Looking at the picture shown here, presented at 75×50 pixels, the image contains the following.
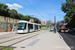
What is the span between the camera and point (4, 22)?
90.6 ft

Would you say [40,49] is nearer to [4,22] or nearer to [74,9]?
[74,9]

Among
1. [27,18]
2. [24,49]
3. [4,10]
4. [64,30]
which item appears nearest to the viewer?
[24,49]

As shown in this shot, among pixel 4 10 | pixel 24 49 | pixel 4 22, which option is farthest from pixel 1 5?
pixel 24 49

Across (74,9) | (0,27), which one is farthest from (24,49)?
(0,27)

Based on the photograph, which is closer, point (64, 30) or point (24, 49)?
point (24, 49)

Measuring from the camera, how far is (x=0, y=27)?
25.5 meters

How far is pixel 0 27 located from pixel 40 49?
21565 millimetres

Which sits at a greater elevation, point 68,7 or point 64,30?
point 68,7

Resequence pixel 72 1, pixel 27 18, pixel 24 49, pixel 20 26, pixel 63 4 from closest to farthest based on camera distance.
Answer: pixel 24 49 < pixel 20 26 < pixel 72 1 < pixel 63 4 < pixel 27 18

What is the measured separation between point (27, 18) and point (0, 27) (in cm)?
4489

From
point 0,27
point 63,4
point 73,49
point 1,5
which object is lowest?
point 73,49

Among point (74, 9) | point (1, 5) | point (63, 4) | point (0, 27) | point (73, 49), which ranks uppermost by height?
point (1, 5)

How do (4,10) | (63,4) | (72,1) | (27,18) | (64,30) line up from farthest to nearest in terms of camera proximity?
(27,18), (4,10), (64,30), (63,4), (72,1)

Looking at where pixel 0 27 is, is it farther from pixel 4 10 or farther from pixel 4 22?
pixel 4 10
